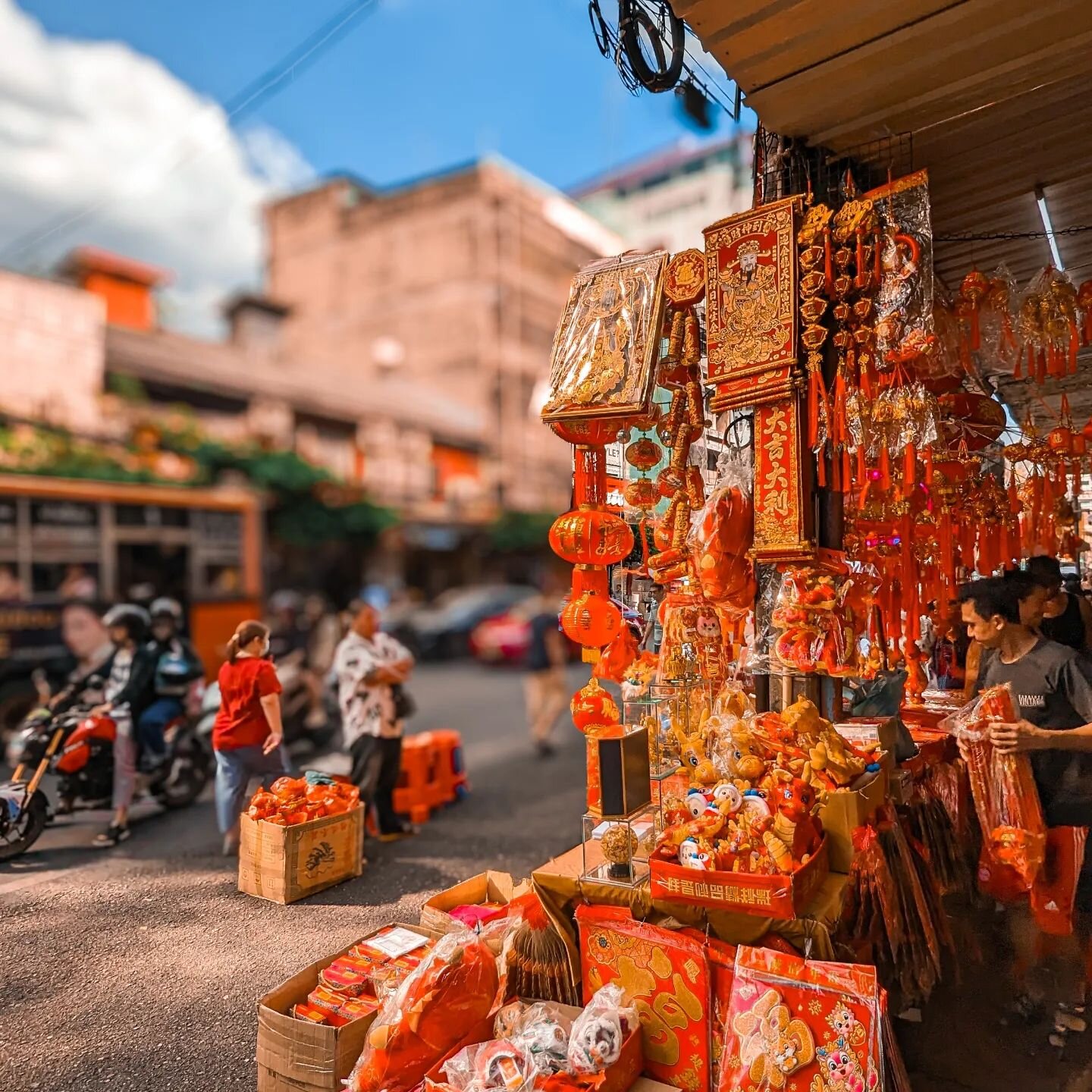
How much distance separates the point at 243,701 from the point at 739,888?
11.0 feet

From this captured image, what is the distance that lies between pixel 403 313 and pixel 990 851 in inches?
1113

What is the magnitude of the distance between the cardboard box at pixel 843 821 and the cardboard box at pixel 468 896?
1.38 metres

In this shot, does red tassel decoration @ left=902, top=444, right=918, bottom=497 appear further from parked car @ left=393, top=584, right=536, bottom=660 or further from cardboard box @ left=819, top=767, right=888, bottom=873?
parked car @ left=393, top=584, right=536, bottom=660

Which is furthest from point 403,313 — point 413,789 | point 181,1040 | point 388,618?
point 181,1040

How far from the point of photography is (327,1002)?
298cm

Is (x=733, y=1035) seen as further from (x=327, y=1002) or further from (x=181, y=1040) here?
(x=181, y=1040)

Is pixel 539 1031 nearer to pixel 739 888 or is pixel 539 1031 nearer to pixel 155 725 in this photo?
pixel 739 888

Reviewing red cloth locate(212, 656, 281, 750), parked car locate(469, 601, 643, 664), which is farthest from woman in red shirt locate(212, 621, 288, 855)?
parked car locate(469, 601, 643, 664)

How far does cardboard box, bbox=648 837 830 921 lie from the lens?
253 cm

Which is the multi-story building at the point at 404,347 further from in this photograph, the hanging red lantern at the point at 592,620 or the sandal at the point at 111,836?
the hanging red lantern at the point at 592,620

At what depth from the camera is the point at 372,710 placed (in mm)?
5621

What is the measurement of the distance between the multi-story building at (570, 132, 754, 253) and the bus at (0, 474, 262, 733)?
912 cm

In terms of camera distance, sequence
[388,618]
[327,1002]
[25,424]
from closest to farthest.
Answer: [327,1002]
[25,424]
[388,618]

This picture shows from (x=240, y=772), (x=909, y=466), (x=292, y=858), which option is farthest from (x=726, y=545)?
(x=240, y=772)
